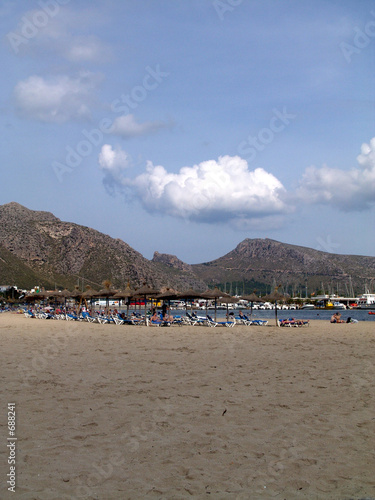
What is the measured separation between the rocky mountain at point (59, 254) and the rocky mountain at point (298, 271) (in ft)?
194

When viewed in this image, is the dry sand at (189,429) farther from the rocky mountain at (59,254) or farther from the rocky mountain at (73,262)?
the rocky mountain at (59,254)

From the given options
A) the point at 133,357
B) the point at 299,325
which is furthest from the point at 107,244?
the point at 133,357

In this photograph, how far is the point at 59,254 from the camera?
350 feet

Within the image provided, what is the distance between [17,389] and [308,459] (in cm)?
466

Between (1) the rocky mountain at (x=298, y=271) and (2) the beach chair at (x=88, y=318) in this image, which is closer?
(2) the beach chair at (x=88, y=318)

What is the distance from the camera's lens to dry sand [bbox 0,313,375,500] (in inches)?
156

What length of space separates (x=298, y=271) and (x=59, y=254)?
3886 inches

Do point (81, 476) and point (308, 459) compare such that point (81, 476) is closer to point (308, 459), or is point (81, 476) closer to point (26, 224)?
point (308, 459)

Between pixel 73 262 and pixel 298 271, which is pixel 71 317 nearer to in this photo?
pixel 73 262

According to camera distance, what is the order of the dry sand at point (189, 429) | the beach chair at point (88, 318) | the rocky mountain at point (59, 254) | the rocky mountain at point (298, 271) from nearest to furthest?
the dry sand at point (189, 429)
the beach chair at point (88, 318)
the rocky mountain at point (59, 254)
the rocky mountain at point (298, 271)

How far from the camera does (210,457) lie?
181 inches

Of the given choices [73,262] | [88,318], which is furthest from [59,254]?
[88,318]

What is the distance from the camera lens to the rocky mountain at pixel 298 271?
15775cm

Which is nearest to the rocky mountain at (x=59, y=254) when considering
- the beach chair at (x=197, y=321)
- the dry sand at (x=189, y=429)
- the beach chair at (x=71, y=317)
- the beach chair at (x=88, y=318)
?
the beach chair at (x=71, y=317)
